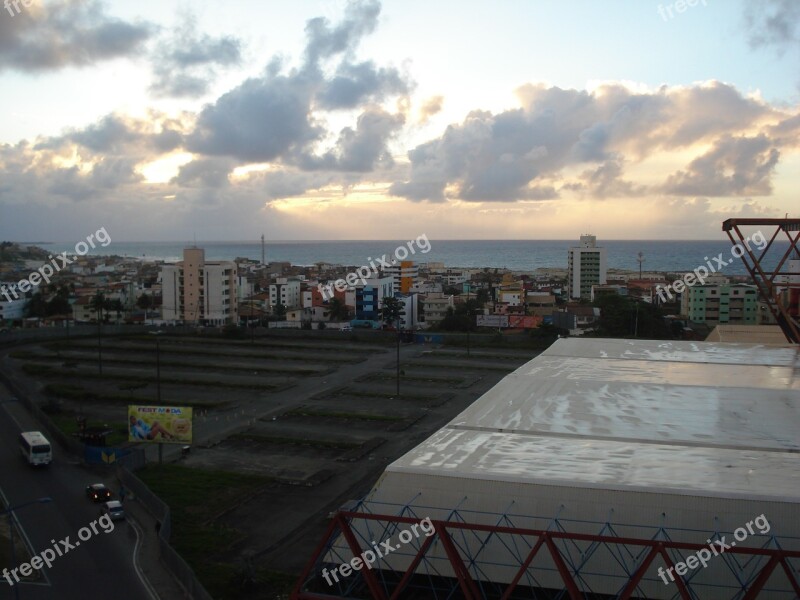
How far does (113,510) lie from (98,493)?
1.11m

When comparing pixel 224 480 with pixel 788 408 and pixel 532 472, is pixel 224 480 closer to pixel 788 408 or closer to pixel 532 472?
pixel 532 472

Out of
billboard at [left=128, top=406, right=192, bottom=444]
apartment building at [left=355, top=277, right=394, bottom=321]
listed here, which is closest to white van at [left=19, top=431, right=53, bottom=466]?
billboard at [left=128, top=406, right=192, bottom=444]

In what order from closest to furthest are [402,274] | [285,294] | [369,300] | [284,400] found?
[284,400] < [369,300] < [285,294] < [402,274]

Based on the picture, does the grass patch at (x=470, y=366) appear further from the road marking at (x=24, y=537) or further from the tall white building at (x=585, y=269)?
the tall white building at (x=585, y=269)

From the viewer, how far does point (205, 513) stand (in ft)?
41.4

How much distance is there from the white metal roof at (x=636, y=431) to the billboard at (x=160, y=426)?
6.90m

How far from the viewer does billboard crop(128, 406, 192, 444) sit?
15602 millimetres

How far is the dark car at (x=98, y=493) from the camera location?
13.2 m

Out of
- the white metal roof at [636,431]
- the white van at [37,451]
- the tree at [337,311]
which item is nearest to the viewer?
the white metal roof at [636,431]

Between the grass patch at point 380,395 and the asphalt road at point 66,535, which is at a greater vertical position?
the grass patch at point 380,395

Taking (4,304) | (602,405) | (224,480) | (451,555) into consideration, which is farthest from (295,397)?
(4,304)

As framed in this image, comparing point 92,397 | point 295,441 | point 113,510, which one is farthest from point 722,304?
point 113,510

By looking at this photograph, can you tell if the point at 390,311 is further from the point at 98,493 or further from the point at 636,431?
the point at 636,431

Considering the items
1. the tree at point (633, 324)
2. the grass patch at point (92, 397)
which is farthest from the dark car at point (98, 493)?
the tree at point (633, 324)
